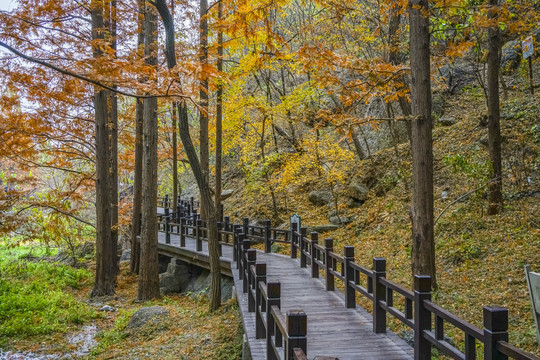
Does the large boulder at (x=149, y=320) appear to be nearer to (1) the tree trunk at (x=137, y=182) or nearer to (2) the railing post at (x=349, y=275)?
(2) the railing post at (x=349, y=275)

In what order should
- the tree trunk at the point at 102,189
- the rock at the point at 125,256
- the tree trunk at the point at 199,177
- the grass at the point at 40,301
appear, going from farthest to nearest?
1. the rock at the point at 125,256
2. the tree trunk at the point at 102,189
3. the grass at the point at 40,301
4. the tree trunk at the point at 199,177

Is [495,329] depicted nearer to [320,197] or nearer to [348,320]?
[348,320]

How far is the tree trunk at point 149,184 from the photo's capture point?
37.5ft

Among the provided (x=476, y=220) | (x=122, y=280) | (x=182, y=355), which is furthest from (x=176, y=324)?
(x=476, y=220)

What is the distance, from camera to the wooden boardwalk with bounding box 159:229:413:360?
17.0ft

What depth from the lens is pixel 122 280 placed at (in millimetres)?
14953

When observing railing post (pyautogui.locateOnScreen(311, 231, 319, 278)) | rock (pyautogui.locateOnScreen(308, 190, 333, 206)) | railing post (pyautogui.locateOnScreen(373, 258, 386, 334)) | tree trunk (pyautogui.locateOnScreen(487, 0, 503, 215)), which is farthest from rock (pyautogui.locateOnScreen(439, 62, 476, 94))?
railing post (pyautogui.locateOnScreen(373, 258, 386, 334))

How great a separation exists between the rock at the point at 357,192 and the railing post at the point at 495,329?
12.9 m

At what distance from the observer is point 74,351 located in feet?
27.7

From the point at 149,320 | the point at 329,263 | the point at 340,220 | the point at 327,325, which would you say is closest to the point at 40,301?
the point at 149,320

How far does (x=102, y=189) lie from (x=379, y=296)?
960 cm

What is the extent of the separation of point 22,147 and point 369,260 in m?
11.2

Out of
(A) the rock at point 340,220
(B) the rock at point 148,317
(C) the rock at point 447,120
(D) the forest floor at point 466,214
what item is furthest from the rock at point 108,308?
(C) the rock at point 447,120

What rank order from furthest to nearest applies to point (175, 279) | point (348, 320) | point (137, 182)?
point (137, 182), point (175, 279), point (348, 320)
